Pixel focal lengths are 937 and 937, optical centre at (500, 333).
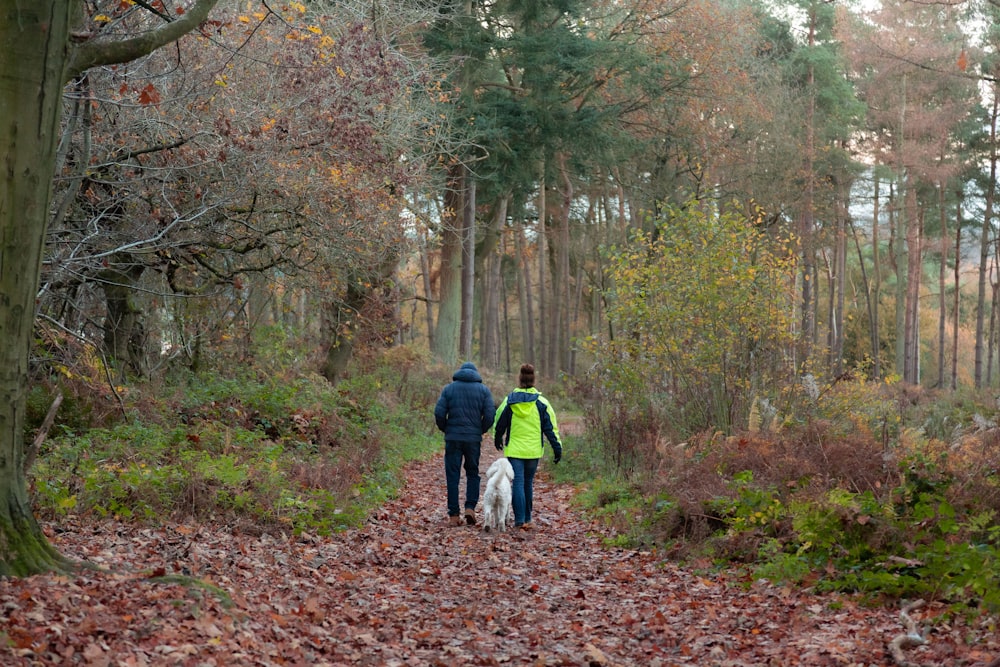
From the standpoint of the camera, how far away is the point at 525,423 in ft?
37.0

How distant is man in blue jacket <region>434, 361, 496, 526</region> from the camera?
37.4 feet

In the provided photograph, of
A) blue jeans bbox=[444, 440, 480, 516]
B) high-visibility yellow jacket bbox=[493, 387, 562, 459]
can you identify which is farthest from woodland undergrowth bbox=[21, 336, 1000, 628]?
high-visibility yellow jacket bbox=[493, 387, 562, 459]

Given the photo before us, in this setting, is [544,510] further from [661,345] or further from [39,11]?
[39,11]

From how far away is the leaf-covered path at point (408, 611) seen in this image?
532 centimetres

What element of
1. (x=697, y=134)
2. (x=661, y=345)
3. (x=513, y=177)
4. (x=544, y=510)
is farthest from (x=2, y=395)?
(x=697, y=134)

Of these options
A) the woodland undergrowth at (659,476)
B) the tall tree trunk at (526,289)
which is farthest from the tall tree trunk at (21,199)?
the tall tree trunk at (526,289)

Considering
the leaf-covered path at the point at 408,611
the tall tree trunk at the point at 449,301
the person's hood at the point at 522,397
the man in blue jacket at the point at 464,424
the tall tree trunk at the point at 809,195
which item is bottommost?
the leaf-covered path at the point at 408,611

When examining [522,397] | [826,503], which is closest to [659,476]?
[522,397]

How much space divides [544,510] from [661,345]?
323 cm

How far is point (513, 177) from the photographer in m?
24.4

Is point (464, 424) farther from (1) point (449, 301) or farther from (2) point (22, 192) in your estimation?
(1) point (449, 301)

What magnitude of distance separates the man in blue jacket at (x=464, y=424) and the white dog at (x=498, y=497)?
1.85 ft

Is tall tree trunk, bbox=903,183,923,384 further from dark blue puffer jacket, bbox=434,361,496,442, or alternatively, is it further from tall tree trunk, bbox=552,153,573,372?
dark blue puffer jacket, bbox=434,361,496,442

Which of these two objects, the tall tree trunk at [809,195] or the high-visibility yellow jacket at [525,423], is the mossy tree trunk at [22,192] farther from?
the tall tree trunk at [809,195]
